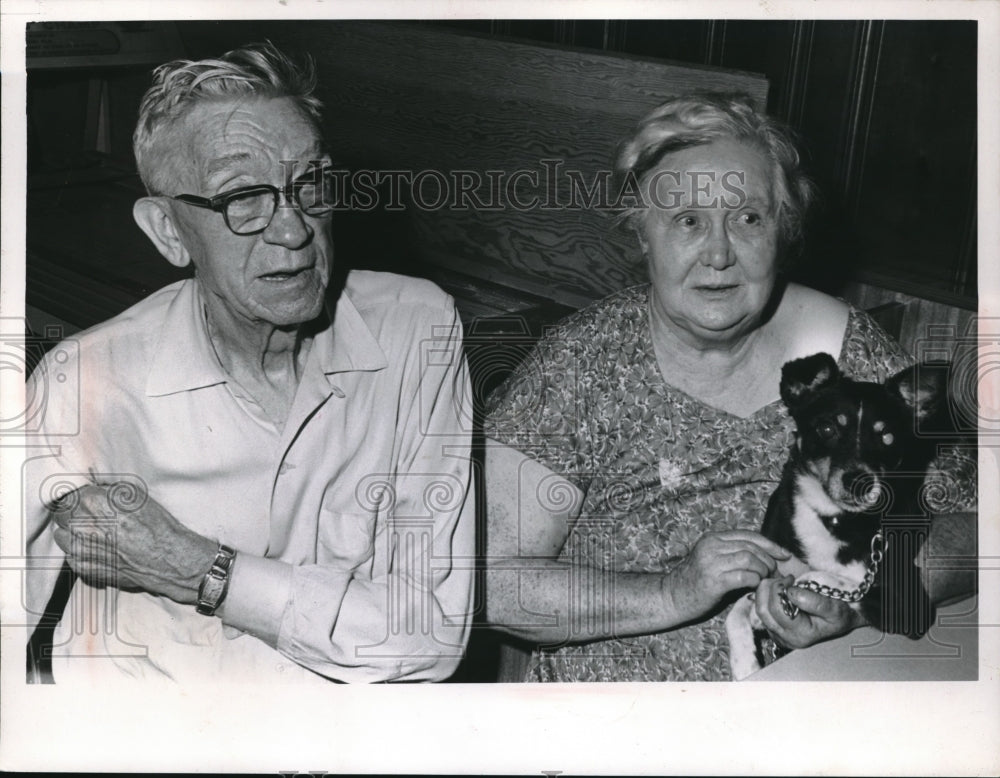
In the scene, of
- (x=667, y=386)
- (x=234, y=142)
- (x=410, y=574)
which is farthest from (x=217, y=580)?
(x=667, y=386)

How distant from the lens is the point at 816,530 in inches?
87.6

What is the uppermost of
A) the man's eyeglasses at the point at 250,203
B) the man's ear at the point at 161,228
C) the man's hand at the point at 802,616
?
the man's eyeglasses at the point at 250,203

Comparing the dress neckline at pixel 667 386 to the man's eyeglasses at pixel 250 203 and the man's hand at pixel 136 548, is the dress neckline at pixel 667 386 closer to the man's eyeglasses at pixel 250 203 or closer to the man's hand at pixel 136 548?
the man's eyeglasses at pixel 250 203

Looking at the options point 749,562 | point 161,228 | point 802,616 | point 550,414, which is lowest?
point 802,616

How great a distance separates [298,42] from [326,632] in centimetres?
113

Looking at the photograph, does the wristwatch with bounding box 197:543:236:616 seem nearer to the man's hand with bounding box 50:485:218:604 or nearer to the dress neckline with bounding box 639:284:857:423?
the man's hand with bounding box 50:485:218:604

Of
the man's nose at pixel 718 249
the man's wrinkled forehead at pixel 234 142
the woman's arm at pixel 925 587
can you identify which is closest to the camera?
the man's wrinkled forehead at pixel 234 142

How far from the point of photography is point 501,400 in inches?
87.0

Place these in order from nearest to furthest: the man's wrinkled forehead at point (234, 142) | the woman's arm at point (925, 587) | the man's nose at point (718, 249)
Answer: the man's wrinkled forehead at point (234, 142) → the man's nose at point (718, 249) → the woman's arm at point (925, 587)

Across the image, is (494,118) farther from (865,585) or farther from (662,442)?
→ (865,585)

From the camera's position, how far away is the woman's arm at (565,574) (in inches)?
86.8

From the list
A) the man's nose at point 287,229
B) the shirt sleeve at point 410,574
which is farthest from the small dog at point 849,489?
the man's nose at point 287,229

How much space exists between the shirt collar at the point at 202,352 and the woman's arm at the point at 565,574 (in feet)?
0.98

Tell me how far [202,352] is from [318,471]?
304 millimetres
